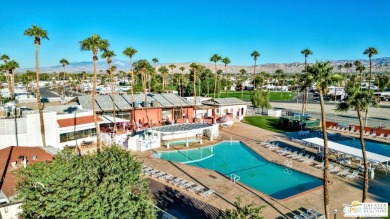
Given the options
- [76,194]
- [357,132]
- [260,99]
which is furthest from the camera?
[260,99]

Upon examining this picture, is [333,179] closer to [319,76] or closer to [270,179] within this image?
[270,179]

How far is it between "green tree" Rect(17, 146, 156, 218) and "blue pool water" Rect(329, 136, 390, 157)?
3218 cm

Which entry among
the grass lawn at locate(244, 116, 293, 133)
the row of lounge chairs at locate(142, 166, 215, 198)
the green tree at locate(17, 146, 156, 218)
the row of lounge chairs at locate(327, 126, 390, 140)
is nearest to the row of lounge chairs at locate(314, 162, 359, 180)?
the row of lounge chairs at locate(142, 166, 215, 198)

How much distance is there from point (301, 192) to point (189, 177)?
30.6 ft

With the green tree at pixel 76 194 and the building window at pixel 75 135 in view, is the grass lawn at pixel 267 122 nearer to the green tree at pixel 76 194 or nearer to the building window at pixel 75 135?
the building window at pixel 75 135

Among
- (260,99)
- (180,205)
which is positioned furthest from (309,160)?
(260,99)

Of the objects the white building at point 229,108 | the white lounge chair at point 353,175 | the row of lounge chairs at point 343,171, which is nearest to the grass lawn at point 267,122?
the white building at point 229,108

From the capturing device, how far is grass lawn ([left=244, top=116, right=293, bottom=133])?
48.1 metres

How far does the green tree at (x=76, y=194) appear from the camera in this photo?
12195 millimetres

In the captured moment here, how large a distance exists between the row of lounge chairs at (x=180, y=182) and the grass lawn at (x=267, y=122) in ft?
87.0

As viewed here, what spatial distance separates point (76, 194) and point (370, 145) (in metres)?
37.7

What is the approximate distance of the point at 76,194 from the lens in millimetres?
12547

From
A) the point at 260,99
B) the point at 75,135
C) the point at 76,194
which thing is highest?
the point at 260,99

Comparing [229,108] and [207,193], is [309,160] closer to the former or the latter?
[207,193]
